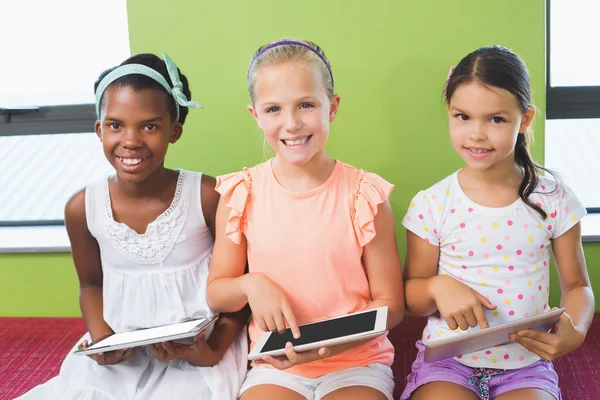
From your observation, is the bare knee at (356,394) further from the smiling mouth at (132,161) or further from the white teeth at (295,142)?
the smiling mouth at (132,161)

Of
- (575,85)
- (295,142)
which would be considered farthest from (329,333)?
(575,85)

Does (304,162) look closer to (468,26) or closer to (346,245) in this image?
(346,245)

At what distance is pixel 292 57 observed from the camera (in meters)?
1.36

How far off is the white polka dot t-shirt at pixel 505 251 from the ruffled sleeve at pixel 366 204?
0.45ft

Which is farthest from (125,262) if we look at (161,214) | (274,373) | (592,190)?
(592,190)

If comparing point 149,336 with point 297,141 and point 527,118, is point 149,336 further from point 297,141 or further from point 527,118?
point 527,118

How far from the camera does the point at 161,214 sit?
5.10 feet

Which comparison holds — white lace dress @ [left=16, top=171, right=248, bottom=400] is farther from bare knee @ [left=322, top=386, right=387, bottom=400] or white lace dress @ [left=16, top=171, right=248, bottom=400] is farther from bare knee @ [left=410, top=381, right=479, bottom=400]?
bare knee @ [left=410, top=381, right=479, bottom=400]

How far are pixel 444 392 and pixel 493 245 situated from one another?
327 millimetres

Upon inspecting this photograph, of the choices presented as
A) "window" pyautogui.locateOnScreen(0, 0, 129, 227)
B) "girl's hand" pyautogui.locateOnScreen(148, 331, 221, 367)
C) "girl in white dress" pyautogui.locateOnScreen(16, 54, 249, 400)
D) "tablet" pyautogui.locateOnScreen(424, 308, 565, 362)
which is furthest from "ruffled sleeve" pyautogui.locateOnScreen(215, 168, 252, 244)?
"window" pyautogui.locateOnScreen(0, 0, 129, 227)

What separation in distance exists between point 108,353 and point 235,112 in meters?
0.74

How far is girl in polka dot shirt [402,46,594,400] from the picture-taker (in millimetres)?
1331

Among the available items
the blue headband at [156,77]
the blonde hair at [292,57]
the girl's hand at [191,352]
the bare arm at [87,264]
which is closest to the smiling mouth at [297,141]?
the blonde hair at [292,57]

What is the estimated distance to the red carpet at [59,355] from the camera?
1.56m
